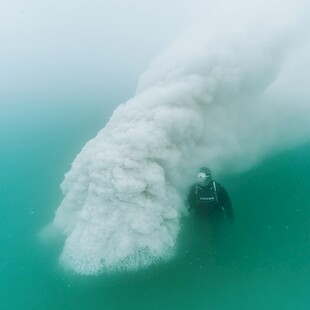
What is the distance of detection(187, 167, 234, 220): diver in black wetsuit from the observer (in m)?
10.0

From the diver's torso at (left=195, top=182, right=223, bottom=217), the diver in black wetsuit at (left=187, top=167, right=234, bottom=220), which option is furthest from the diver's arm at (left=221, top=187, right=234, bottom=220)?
the diver's torso at (left=195, top=182, right=223, bottom=217)

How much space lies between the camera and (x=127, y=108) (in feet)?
33.6

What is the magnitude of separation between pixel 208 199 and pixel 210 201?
0.31 feet

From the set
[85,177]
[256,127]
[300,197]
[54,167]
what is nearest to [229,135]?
[256,127]

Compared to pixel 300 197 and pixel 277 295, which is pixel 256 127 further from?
pixel 277 295

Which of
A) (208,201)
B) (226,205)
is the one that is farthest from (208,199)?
(226,205)

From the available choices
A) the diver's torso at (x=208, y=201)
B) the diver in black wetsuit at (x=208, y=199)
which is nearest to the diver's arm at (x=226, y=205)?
the diver in black wetsuit at (x=208, y=199)

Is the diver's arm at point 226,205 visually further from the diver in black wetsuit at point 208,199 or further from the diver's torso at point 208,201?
the diver's torso at point 208,201

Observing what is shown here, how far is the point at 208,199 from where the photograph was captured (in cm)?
1023

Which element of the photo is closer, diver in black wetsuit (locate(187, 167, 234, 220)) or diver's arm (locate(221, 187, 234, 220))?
diver in black wetsuit (locate(187, 167, 234, 220))

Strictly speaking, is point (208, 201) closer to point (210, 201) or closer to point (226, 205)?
point (210, 201)

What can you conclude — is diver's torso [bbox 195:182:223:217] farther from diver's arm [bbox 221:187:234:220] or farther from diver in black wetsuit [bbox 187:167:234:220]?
diver's arm [bbox 221:187:234:220]

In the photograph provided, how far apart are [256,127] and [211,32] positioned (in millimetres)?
4877

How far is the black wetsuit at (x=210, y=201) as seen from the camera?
10.2 m
